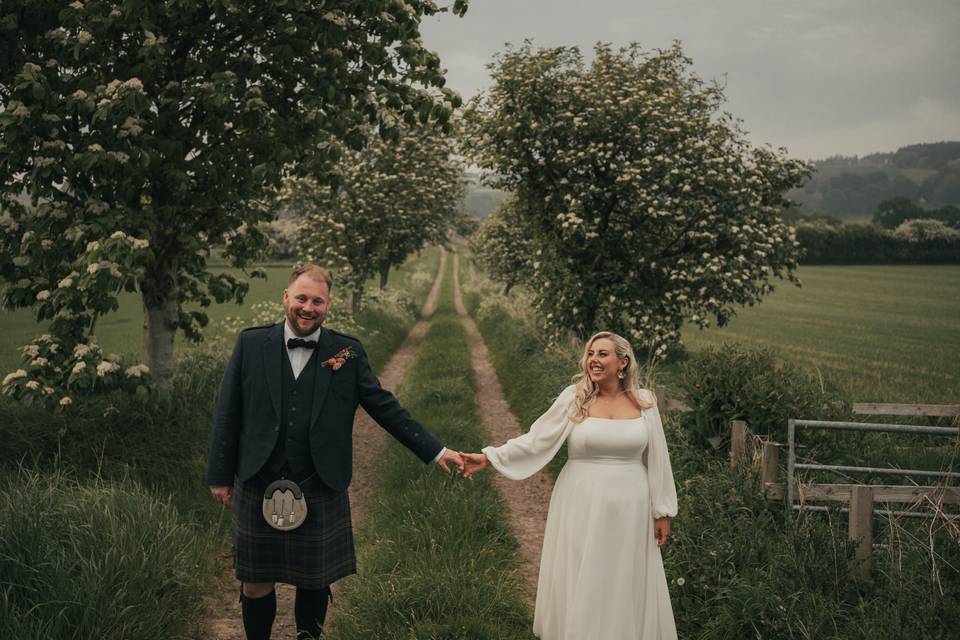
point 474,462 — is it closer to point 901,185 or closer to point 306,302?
point 306,302

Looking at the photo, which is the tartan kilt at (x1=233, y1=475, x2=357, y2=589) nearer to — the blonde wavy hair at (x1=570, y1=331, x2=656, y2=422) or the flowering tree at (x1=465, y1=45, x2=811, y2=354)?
the blonde wavy hair at (x1=570, y1=331, x2=656, y2=422)

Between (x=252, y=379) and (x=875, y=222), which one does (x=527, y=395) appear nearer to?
(x=252, y=379)

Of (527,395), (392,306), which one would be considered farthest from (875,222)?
(527,395)

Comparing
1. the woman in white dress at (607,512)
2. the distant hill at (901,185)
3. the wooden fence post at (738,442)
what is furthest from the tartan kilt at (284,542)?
Answer: the distant hill at (901,185)

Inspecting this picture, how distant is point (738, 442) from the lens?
6520 millimetres

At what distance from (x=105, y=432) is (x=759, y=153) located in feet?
40.7

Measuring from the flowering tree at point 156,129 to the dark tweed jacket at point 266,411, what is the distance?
9.02 ft

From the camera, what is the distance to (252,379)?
13.3 feet

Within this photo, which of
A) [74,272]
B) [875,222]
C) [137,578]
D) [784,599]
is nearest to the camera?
[784,599]

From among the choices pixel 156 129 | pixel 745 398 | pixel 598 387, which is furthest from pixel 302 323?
pixel 745 398

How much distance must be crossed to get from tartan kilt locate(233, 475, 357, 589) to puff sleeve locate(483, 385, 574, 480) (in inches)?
48.5

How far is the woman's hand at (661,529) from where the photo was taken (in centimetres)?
446

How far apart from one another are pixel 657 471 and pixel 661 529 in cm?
39

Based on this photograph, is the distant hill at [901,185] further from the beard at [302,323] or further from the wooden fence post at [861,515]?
the beard at [302,323]
